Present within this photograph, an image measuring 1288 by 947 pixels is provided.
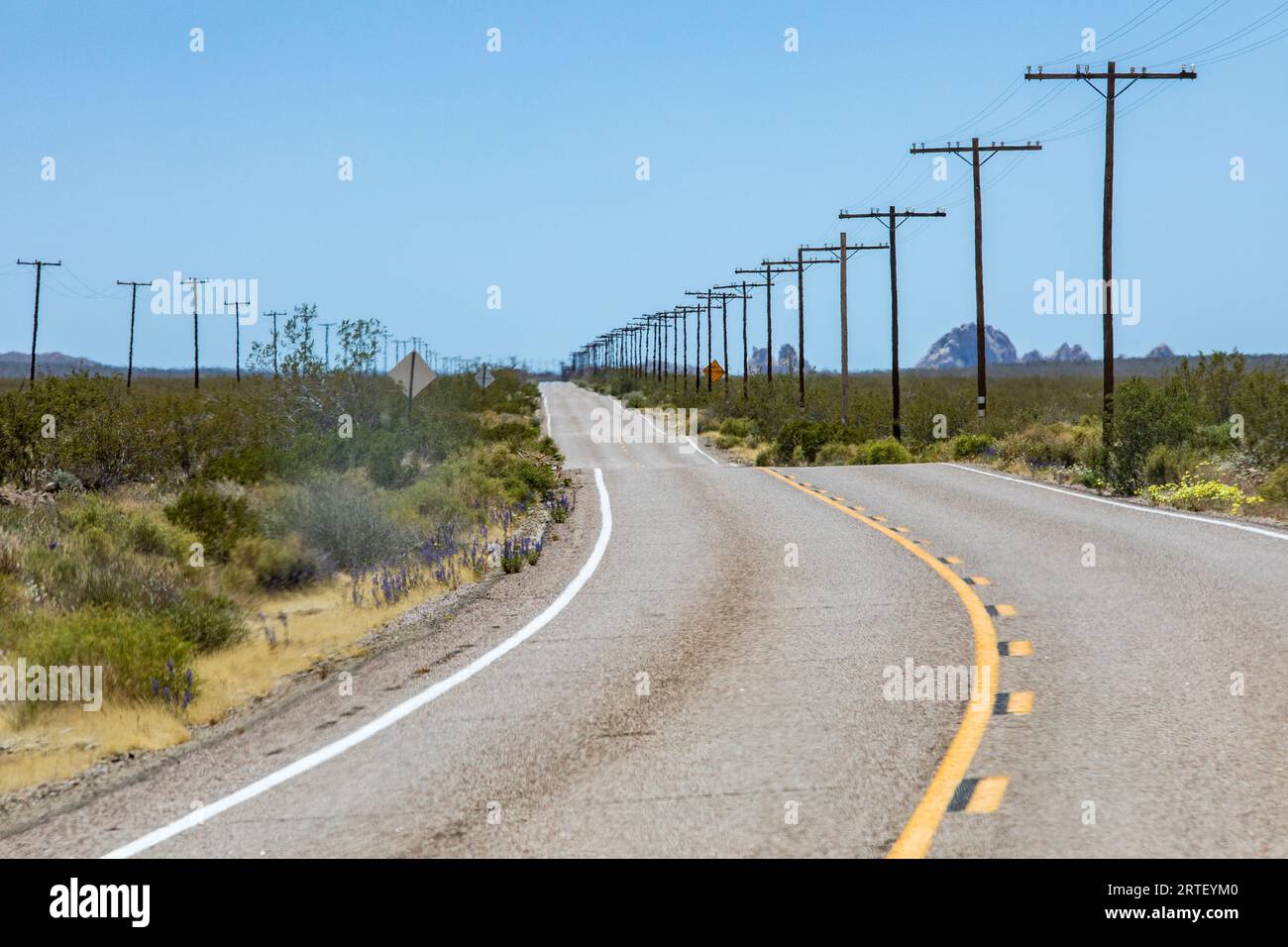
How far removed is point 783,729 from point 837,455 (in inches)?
1229

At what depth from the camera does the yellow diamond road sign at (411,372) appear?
27.3 metres

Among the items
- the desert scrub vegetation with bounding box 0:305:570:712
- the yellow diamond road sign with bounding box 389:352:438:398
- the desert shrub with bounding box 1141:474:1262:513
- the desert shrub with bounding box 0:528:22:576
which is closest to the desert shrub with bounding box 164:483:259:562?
the desert scrub vegetation with bounding box 0:305:570:712

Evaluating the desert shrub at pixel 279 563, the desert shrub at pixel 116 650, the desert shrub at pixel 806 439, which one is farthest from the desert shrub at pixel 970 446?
the desert shrub at pixel 116 650

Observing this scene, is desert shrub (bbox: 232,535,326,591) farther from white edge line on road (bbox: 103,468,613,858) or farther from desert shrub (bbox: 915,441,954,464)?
desert shrub (bbox: 915,441,954,464)

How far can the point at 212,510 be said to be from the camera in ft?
58.1

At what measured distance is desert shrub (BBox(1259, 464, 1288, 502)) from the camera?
18859 mm

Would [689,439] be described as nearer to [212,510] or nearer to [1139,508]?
[1139,508]

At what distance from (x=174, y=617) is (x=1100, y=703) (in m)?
7.85

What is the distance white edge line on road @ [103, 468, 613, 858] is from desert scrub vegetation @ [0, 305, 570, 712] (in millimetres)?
1901

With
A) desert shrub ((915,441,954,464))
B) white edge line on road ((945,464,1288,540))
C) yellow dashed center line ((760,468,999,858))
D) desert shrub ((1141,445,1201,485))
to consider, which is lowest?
yellow dashed center line ((760,468,999,858))

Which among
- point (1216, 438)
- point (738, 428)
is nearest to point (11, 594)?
point (1216, 438)

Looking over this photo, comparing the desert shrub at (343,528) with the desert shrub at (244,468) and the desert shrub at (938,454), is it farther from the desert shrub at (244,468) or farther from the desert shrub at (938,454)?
the desert shrub at (938,454)

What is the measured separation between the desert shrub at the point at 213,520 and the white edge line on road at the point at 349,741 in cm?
662
